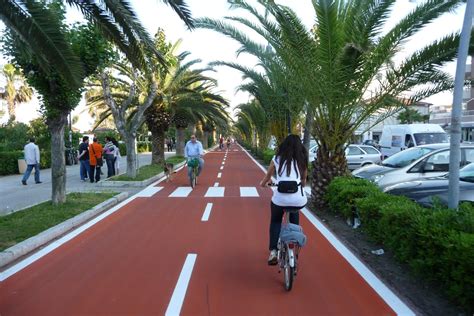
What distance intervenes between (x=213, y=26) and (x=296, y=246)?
835 cm

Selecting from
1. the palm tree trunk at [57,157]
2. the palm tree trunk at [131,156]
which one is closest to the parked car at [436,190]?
the palm tree trunk at [57,157]

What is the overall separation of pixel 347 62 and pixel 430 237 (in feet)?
18.1

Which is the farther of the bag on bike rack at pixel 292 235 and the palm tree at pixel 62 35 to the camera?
the palm tree at pixel 62 35

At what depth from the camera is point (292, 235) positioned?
4996 mm

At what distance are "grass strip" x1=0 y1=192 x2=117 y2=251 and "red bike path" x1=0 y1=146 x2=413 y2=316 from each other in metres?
0.70

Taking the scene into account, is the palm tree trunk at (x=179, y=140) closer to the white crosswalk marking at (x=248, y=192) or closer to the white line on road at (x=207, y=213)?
the white crosswalk marking at (x=248, y=192)

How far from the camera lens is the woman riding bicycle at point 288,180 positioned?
17.5 ft

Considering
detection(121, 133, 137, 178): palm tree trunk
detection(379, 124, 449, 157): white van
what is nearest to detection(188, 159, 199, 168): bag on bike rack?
detection(121, 133, 137, 178): palm tree trunk

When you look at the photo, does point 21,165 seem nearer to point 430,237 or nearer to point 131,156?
point 131,156

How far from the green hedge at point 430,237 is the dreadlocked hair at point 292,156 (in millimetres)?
1405

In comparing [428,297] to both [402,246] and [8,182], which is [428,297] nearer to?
[402,246]

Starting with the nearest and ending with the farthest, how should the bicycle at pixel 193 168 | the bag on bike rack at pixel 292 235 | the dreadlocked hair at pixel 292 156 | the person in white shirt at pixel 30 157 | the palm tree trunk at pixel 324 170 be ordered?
the bag on bike rack at pixel 292 235
the dreadlocked hair at pixel 292 156
the palm tree trunk at pixel 324 170
the bicycle at pixel 193 168
the person in white shirt at pixel 30 157

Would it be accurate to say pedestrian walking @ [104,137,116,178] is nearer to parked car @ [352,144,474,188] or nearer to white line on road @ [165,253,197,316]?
parked car @ [352,144,474,188]

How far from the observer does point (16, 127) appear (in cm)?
3123
